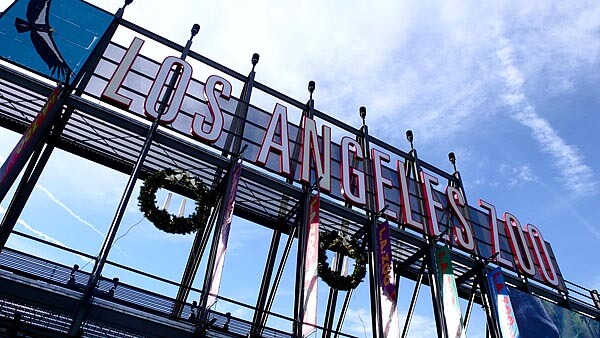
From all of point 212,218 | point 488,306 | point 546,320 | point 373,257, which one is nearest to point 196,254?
point 212,218

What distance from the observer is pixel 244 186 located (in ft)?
55.0

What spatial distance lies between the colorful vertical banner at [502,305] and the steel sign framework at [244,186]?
0.39m

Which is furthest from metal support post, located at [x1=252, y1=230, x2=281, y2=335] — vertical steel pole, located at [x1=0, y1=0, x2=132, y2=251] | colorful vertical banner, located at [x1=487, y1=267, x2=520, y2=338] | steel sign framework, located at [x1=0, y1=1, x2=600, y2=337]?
colorful vertical banner, located at [x1=487, y1=267, x2=520, y2=338]

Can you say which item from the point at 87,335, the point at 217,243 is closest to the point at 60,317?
the point at 87,335

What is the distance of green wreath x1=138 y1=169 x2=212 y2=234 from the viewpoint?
12.8m

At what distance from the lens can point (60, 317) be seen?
376 inches

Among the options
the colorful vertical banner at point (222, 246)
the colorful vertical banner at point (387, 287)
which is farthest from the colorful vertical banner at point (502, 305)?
the colorful vertical banner at point (222, 246)

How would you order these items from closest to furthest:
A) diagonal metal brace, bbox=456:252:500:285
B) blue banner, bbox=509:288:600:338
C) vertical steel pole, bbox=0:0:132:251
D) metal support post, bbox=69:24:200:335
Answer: metal support post, bbox=69:24:200:335, vertical steel pole, bbox=0:0:132:251, blue banner, bbox=509:288:600:338, diagonal metal brace, bbox=456:252:500:285

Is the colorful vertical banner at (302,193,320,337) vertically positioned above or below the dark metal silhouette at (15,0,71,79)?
below

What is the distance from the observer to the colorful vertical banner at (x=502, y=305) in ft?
54.5

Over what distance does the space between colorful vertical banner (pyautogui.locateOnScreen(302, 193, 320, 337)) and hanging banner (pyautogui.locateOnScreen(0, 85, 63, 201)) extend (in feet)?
26.3

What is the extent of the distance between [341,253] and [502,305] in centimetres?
691

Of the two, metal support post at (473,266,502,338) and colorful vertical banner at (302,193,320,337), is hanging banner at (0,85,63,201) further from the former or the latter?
metal support post at (473,266,502,338)

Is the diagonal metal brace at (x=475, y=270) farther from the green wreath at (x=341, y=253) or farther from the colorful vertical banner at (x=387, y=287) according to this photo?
the green wreath at (x=341, y=253)
